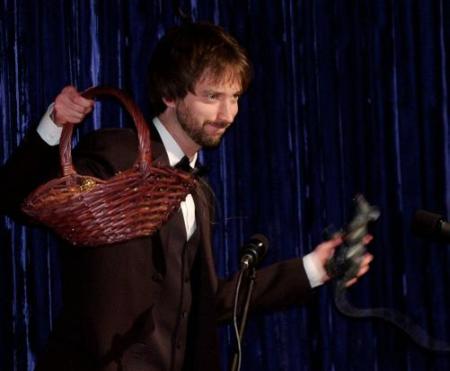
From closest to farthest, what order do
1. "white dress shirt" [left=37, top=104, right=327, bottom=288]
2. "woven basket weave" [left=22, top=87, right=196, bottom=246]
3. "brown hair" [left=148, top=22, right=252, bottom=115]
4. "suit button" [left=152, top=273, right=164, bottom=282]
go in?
"woven basket weave" [left=22, top=87, right=196, bottom=246] → "suit button" [left=152, top=273, right=164, bottom=282] → "white dress shirt" [left=37, top=104, right=327, bottom=288] → "brown hair" [left=148, top=22, right=252, bottom=115]

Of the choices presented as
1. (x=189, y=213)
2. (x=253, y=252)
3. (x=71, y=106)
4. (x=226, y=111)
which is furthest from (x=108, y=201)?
(x=226, y=111)

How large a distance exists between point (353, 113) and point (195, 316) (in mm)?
1088

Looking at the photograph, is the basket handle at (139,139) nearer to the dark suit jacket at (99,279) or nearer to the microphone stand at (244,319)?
the dark suit jacket at (99,279)

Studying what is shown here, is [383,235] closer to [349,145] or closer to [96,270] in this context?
[349,145]

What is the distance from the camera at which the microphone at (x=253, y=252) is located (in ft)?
5.29

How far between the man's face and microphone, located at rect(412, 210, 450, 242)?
0.71 m

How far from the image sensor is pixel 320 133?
2.64 m

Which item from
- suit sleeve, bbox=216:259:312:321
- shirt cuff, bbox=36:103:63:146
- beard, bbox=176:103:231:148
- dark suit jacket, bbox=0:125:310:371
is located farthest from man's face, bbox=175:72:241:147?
shirt cuff, bbox=36:103:63:146

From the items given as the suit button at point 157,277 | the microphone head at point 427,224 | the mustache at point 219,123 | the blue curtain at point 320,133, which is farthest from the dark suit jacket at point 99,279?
the blue curtain at point 320,133

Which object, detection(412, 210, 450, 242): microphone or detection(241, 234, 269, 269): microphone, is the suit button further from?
detection(412, 210, 450, 242): microphone

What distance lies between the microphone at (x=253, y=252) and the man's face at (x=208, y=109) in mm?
517

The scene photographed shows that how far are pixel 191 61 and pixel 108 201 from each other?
93cm

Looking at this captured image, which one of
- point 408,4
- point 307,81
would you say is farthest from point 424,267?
point 408,4

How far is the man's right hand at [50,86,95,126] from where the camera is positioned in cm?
151
